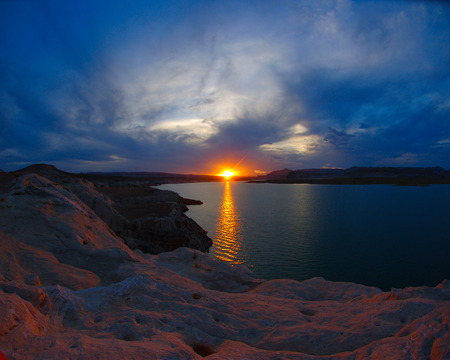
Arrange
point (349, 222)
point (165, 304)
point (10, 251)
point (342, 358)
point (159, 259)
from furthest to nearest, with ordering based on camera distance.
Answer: point (349, 222)
point (159, 259)
point (10, 251)
point (165, 304)
point (342, 358)

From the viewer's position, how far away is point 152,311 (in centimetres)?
801

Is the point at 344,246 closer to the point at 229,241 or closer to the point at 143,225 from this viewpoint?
the point at 229,241

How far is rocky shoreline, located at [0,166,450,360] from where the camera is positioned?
505 centimetres

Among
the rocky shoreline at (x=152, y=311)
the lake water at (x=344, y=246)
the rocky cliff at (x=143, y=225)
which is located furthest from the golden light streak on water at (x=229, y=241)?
the rocky shoreline at (x=152, y=311)

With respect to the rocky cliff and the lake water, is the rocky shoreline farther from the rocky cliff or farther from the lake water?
the lake water

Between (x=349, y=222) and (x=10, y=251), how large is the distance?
51.0 meters

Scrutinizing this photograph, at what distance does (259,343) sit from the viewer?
23.2ft

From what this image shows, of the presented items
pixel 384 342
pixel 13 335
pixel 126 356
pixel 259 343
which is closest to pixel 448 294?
pixel 384 342

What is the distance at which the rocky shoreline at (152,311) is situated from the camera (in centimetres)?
505

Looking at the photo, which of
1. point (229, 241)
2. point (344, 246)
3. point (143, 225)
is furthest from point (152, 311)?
point (344, 246)

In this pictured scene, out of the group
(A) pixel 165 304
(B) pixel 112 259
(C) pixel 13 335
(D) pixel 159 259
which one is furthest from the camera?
(D) pixel 159 259

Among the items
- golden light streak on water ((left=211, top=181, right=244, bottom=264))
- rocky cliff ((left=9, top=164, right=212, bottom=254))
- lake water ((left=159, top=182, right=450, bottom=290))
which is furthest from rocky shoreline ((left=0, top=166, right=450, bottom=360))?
golden light streak on water ((left=211, top=181, right=244, bottom=264))

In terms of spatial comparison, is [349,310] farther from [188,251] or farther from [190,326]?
[188,251]

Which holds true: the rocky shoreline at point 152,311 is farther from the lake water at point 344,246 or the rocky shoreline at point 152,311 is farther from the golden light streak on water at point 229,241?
the golden light streak on water at point 229,241
